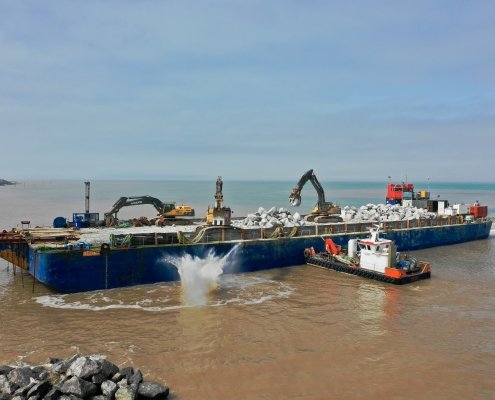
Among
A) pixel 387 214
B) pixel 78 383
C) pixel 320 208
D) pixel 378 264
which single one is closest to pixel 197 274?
pixel 378 264

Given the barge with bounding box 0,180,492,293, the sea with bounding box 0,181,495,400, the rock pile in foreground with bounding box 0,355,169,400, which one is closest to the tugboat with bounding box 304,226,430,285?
the sea with bounding box 0,181,495,400

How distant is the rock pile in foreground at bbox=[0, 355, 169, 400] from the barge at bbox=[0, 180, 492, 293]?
11.9 meters

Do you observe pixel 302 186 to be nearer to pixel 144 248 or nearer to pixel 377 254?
pixel 377 254

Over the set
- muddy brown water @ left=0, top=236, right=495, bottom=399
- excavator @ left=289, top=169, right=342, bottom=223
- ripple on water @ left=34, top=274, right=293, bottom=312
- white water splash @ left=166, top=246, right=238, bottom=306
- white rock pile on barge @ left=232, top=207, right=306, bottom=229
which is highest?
excavator @ left=289, top=169, right=342, bottom=223

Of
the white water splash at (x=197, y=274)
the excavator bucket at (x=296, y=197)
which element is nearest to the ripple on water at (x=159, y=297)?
the white water splash at (x=197, y=274)

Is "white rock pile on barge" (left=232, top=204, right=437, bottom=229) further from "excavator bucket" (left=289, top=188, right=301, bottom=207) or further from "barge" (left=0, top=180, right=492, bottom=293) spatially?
"barge" (left=0, top=180, right=492, bottom=293)

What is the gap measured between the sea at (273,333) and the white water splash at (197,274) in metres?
0.09

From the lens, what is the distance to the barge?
2523 centimetres

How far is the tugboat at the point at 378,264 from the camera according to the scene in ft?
93.7

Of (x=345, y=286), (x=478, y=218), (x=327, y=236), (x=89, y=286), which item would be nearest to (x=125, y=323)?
(x=89, y=286)

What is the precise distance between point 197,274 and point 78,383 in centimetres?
1504

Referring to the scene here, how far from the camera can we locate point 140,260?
89.8ft

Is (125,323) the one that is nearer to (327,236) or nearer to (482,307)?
(482,307)

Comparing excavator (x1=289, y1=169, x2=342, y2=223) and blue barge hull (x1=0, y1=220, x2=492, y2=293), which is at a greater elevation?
excavator (x1=289, y1=169, x2=342, y2=223)
